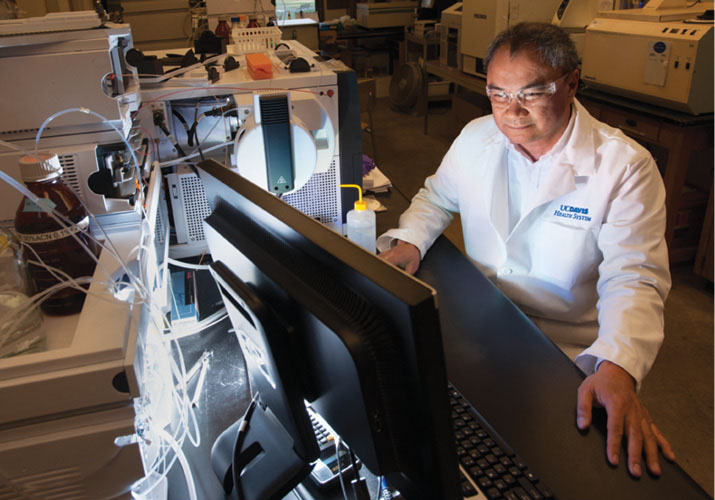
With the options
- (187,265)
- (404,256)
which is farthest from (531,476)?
(187,265)

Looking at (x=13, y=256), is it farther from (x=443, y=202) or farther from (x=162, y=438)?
(x=443, y=202)

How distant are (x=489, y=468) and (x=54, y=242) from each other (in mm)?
753

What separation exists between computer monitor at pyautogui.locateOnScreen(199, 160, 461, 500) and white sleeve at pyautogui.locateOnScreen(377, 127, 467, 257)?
0.70 metres

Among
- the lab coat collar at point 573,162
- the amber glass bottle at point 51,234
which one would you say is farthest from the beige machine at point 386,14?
the amber glass bottle at point 51,234

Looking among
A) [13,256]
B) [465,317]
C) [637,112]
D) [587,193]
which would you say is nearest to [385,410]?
[465,317]

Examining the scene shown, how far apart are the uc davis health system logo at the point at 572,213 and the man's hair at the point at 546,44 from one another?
11.6 inches

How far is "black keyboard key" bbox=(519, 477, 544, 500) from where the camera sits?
0.70 meters

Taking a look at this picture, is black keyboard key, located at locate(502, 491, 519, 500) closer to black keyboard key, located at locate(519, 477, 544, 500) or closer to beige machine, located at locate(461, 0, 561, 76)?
black keyboard key, located at locate(519, 477, 544, 500)

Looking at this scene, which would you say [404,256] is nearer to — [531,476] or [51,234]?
[531,476]

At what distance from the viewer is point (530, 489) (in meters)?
0.71

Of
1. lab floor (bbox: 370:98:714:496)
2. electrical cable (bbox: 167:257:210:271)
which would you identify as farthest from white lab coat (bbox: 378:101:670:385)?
lab floor (bbox: 370:98:714:496)

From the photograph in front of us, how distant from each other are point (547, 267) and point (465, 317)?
1.16 ft

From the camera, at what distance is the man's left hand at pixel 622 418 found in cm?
74

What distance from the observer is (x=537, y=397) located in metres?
0.85
